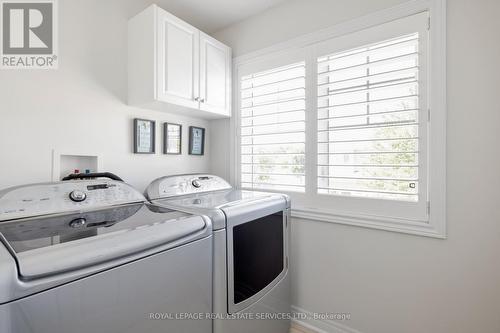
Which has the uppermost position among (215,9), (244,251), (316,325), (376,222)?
(215,9)

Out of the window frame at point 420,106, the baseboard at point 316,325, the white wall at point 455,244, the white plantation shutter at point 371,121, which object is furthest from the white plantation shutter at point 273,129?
the baseboard at point 316,325

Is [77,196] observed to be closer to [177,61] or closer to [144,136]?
[144,136]

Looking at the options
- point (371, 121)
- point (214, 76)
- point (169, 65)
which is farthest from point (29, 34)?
point (371, 121)

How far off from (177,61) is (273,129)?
2.92ft

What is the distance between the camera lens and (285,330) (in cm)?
160

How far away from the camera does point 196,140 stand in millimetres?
2229

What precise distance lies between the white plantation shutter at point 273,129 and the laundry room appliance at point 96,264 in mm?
997

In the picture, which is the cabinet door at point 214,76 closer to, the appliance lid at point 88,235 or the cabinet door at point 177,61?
the cabinet door at point 177,61

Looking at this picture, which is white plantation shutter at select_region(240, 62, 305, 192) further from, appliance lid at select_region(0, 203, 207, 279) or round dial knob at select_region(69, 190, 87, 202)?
round dial knob at select_region(69, 190, 87, 202)

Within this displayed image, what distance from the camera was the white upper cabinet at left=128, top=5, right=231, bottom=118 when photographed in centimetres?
155

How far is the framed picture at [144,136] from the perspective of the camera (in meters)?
1.75

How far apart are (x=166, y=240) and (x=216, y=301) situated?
43cm

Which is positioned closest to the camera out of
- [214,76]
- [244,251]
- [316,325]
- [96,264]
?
[96,264]

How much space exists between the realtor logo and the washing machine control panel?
0.74 m
